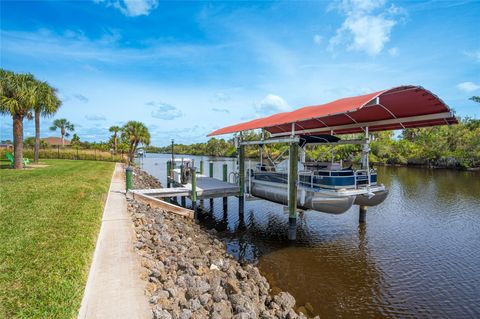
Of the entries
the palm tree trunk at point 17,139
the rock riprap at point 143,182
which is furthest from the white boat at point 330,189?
the palm tree trunk at point 17,139

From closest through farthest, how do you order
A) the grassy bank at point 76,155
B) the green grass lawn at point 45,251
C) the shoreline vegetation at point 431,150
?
the green grass lawn at point 45,251 → the grassy bank at point 76,155 → the shoreline vegetation at point 431,150

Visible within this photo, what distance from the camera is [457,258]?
10.5 m

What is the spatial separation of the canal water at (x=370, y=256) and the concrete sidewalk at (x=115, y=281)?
171 inches

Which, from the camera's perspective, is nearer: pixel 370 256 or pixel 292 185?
pixel 370 256

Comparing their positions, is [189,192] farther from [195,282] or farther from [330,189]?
[195,282]

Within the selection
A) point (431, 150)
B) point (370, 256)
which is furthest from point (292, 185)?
point (431, 150)

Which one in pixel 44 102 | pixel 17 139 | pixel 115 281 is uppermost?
pixel 44 102

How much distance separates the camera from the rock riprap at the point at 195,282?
17.5ft

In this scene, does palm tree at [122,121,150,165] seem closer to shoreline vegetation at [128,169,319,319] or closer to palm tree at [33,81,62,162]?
palm tree at [33,81,62,162]

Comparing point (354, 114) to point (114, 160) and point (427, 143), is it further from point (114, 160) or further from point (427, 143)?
point (427, 143)

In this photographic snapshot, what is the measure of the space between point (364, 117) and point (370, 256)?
18.7ft

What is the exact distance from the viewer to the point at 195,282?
6.30 m

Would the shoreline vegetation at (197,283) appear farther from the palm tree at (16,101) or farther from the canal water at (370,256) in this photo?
the palm tree at (16,101)

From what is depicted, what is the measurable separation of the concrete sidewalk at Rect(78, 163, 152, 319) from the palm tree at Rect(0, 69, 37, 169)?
744 inches
